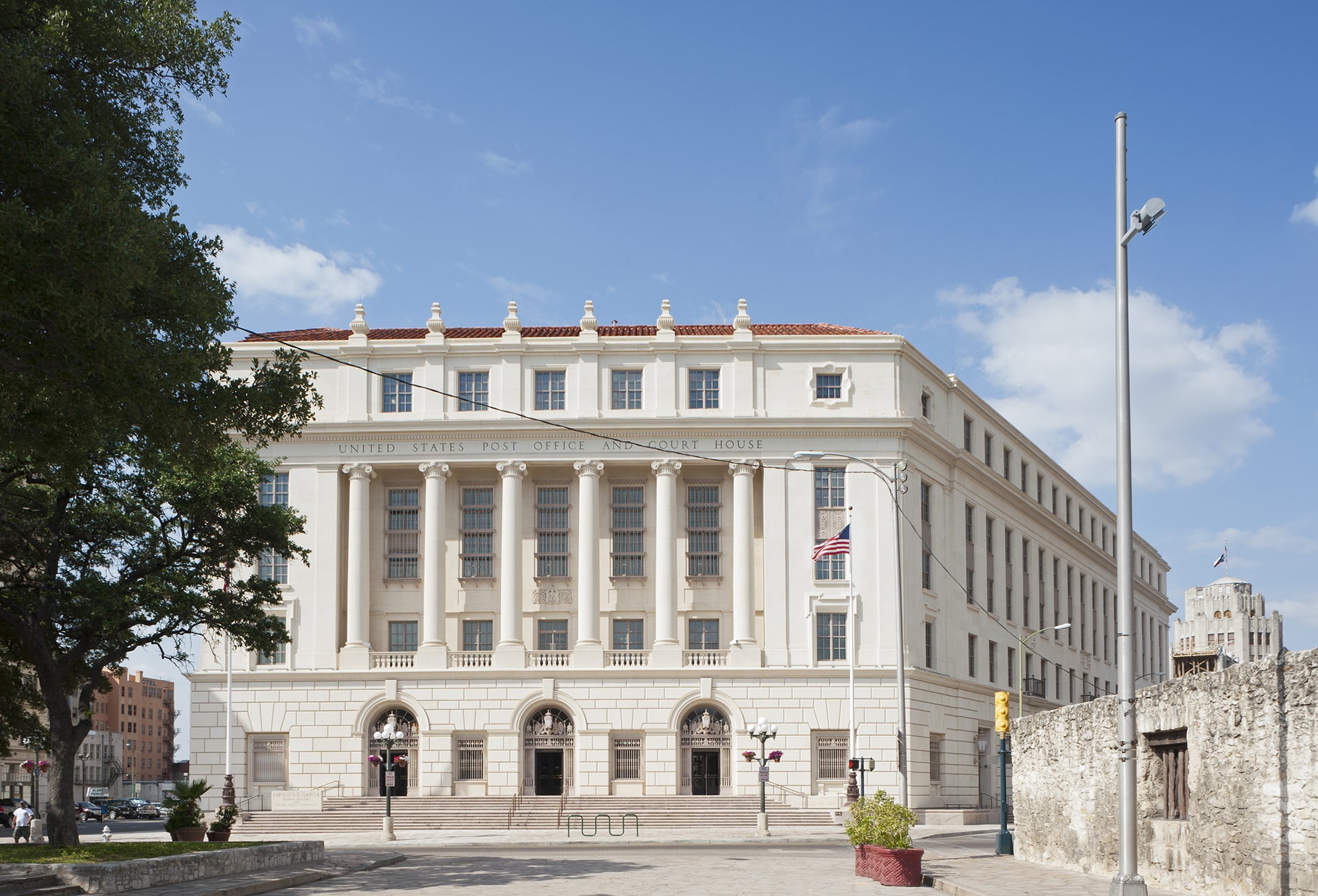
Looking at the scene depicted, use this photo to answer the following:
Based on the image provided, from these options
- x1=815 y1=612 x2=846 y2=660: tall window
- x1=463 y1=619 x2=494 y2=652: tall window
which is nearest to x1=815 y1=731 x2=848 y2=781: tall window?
x1=815 y1=612 x2=846 y2=660: tall window

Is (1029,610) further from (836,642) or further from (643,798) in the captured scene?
(643,798)

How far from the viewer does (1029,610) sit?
80.4 m

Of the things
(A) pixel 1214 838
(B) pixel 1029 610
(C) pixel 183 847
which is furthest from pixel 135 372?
(B) pixel 1029 610

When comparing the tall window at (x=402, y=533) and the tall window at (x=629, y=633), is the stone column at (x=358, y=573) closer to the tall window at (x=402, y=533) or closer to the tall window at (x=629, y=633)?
the tall window at (x=402, y=533)

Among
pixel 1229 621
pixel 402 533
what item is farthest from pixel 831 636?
pixel 1229 621

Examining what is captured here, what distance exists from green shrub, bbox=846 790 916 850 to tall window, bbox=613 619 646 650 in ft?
120

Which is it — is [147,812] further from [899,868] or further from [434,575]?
[899,868]

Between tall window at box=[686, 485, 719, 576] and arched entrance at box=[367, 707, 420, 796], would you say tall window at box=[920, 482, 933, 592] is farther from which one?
arched entrance at box=[367, 707, 420, 796]

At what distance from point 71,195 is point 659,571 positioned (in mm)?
43290

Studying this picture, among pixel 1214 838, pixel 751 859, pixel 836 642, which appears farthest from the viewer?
pixel 836 642

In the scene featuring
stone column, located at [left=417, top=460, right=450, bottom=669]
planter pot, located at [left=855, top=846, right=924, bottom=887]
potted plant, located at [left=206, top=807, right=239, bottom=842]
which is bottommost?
potted plant, located at [left=206, top=807, right=239, bottom=842]

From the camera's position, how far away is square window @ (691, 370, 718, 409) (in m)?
63.2

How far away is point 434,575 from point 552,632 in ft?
20.1

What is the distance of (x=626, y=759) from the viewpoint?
199 feet
